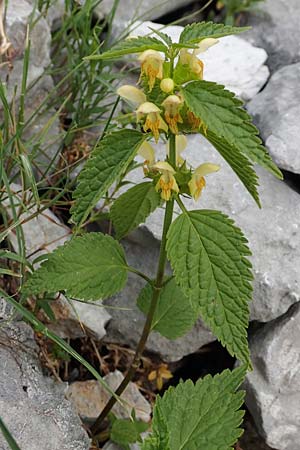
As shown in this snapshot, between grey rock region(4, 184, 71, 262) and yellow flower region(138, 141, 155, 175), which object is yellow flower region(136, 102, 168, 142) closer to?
yellow flower region(138, 141, 155, 175)

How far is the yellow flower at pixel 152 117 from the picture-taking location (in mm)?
1225

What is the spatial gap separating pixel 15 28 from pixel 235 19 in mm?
845

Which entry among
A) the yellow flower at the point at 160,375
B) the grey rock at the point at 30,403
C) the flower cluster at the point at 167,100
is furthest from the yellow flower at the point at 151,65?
the yellow flower at the point at 160,375

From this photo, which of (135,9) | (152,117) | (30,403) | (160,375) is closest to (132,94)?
(152,117)

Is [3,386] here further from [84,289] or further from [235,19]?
[235,19]

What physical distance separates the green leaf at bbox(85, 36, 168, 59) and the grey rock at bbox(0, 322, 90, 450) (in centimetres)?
62

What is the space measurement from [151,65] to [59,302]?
0.73 m

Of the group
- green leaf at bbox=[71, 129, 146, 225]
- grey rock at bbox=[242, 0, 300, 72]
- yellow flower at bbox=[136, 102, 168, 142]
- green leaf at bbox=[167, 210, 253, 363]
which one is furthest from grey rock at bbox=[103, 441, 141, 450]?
grey rock at bbox=[242, 0, 300, 72]

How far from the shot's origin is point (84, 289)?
1393 mm

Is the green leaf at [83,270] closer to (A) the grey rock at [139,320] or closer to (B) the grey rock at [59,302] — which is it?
(B) the grey rock at [59,302]

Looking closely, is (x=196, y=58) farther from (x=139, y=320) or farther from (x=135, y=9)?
(x=135, y=9)

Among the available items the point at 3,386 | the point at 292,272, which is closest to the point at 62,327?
the point at 3,386

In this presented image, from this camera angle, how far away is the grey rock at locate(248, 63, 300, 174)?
6.27 feet

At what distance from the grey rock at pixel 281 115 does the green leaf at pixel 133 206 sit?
544 millimetres
